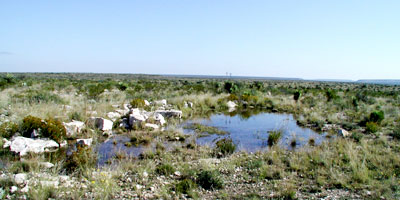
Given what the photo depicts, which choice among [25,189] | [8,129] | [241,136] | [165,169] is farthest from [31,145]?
[241,136]

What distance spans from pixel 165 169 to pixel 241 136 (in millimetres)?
5711

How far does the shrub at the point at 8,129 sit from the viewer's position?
866cm

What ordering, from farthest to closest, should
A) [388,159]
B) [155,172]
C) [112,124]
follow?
[112,124] → [388,159] → [155,172]

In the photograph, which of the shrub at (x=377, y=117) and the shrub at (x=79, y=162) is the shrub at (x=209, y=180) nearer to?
the shrub at (x=79, y=162)

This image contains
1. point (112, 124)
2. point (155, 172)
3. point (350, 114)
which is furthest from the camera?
point (350, 114)

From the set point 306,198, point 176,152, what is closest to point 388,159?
point 306,198

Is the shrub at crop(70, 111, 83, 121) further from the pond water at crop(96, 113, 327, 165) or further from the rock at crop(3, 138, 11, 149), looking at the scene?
the rock at crop(3, 138, 11, 149)

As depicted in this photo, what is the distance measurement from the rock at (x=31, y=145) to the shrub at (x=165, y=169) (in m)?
3.87

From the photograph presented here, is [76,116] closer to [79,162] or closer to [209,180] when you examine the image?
[79,162]

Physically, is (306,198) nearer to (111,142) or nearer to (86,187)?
(86,187)

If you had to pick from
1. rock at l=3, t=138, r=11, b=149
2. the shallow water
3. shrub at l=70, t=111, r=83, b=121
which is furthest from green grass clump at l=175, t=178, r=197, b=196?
shrub at l=70, t=111, r=83, b=121

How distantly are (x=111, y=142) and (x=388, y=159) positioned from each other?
30.3 ft

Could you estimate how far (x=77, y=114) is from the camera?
1184cm

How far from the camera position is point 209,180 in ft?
18.7
